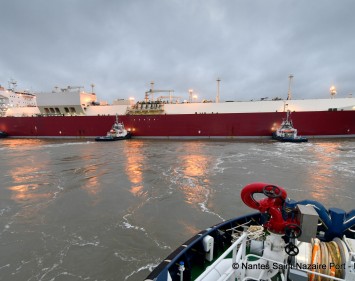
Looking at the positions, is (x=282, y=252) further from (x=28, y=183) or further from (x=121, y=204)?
(x=28, y=183)

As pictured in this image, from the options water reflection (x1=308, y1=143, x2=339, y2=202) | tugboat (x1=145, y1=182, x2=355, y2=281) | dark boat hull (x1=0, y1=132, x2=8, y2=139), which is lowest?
water reflection (x1=308, y1=143, x2=339, y2=202)

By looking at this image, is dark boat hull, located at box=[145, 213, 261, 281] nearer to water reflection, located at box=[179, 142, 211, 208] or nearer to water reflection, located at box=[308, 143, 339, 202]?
water reflection, located at box=[179, 142, 211, 208]

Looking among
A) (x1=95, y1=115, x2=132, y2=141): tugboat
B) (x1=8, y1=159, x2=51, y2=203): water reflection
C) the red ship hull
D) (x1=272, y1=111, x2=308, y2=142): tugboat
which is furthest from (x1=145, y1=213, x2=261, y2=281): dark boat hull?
(x1=95, y1=115, x2=132, y2=141): tugboat

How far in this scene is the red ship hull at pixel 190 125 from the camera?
28.1 m

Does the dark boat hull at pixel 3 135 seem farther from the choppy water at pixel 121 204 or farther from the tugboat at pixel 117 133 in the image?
the choppy water at pixel 121 204

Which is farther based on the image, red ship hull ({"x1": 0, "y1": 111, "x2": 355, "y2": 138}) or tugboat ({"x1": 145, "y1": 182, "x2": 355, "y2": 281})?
red ship hull ({"x1": 0, "y1": 111, "x2": 355, "y2": 138})

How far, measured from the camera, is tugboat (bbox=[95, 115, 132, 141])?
2958 centimetres

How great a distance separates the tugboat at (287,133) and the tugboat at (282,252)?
78.3 feet

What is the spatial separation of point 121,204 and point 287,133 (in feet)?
78.5

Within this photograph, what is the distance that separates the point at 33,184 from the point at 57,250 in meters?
6.66

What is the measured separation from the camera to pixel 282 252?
2.93 meters

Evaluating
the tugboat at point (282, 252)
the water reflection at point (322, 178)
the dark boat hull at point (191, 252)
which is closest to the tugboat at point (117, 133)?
the water reflection at point (322, 178)

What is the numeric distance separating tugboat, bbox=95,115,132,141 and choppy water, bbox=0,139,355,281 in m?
14.5

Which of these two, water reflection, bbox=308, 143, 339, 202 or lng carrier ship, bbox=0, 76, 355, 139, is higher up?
lng carrier ship, bbox=0, 76, 355, 139
